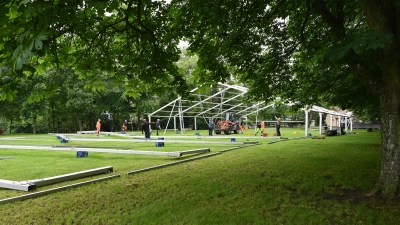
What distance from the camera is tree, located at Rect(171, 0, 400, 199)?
480 centimetres

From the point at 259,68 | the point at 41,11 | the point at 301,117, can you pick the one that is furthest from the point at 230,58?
the point at 301,117

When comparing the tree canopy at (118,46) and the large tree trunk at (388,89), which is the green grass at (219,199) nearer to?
the large tree trunk at (388,89)

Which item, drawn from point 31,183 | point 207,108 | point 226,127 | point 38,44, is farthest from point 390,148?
point 207,108

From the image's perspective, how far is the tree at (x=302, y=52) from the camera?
4.80 m

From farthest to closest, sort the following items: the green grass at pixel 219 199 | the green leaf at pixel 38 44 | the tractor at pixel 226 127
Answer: the tractor at pixel 226 127 < the green grass at pixel 219 199 < the green leaf at pixel 38 44

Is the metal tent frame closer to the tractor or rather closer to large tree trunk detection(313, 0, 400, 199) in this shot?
the tractor

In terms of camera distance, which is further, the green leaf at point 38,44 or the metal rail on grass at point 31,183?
the metal rail on grass at point 31,183

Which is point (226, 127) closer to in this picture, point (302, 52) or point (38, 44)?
point (302, 52)

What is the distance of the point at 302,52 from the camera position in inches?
365

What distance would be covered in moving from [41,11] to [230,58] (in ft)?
17.3

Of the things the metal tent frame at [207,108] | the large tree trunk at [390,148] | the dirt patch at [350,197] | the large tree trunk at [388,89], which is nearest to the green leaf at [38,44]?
the large tree trunk at [388,89]

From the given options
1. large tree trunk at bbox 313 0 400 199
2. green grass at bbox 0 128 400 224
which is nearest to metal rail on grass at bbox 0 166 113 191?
green grass at bbox 0 128 400 224

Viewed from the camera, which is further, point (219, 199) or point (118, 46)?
point (118, 46)

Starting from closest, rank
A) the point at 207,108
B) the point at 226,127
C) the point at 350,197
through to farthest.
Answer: the point at 350,197 → the point at 226,127 → the point at 207,108
